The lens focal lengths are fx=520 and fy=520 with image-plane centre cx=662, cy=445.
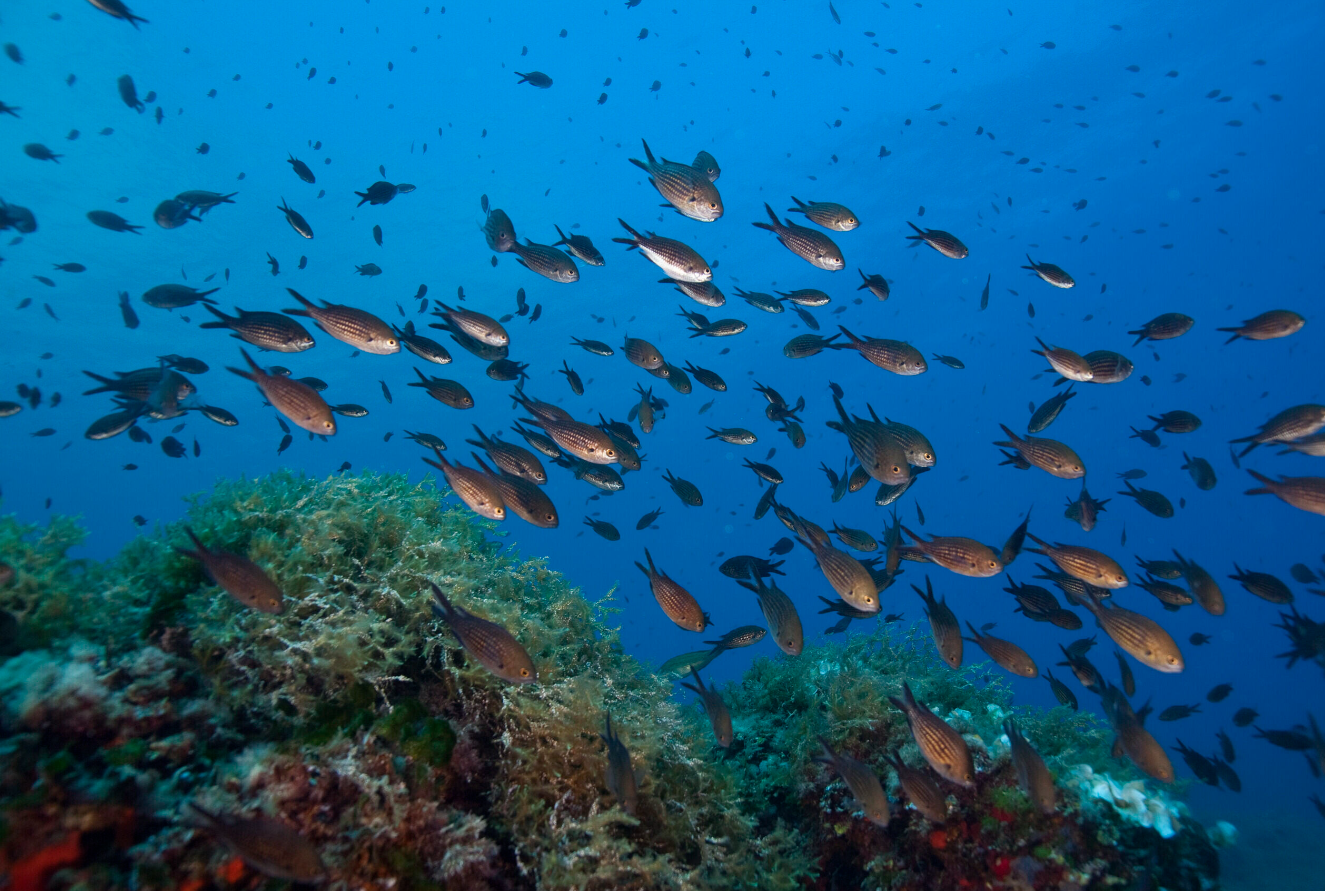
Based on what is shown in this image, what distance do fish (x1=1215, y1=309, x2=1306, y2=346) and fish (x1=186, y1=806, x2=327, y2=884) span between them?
9.23 meters

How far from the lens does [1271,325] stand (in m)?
6.20

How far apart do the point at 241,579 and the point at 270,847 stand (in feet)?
4.43

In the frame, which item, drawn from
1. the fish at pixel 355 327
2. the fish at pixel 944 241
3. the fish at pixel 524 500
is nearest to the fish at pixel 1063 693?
the fish at pixel 944 241

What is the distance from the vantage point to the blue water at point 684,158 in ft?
93.8

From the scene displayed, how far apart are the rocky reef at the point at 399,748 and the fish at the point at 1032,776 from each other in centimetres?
27

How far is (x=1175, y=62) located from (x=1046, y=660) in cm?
5471

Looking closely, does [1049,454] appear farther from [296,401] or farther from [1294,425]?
[296,401]

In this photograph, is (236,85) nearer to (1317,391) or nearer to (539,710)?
(539,710)

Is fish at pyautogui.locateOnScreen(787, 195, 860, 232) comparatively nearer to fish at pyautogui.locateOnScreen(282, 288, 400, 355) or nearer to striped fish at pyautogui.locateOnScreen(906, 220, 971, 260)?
striped fish at pyautogui.locateOnScreen(906, 220, 971, 260)

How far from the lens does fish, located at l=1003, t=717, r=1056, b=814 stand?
143 inches

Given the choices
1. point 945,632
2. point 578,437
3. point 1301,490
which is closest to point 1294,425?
point 1301,490

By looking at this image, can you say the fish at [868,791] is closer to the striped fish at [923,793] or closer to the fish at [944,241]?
the striped fish at [923,793]

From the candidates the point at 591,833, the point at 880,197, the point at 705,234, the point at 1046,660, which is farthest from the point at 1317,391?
the point at 591,833

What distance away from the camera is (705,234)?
38.4 m
